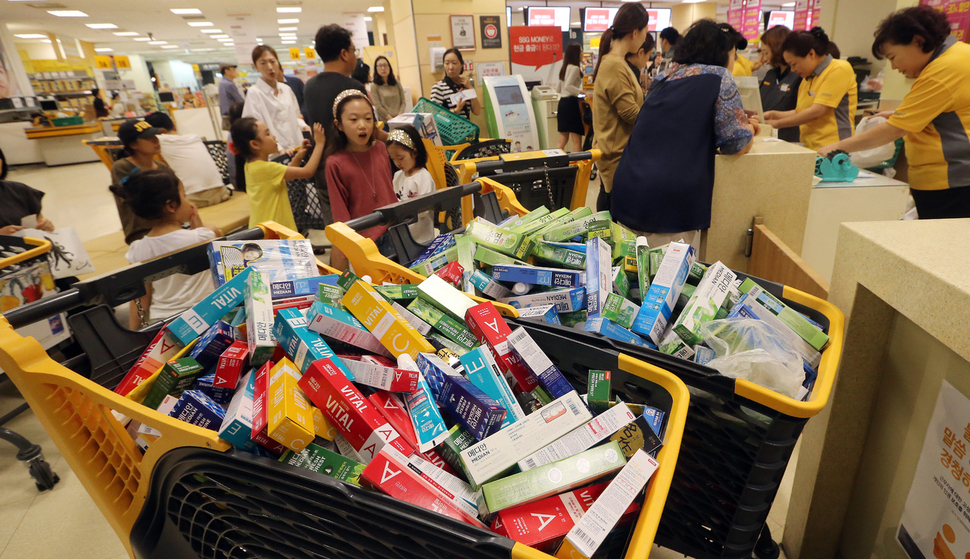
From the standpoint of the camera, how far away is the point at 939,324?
2.73 ft

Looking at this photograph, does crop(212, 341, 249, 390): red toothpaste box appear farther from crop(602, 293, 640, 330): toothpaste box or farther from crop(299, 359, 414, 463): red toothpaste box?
crop(602, 293, 640, 330): toothpaste box

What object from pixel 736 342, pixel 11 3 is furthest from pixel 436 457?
pixel 11 3

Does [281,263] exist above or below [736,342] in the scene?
above

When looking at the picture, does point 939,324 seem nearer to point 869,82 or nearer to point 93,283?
point 93,283

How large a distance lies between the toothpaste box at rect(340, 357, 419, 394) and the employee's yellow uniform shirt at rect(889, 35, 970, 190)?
8.99 ft

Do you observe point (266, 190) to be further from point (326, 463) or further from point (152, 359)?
point (326, 463)

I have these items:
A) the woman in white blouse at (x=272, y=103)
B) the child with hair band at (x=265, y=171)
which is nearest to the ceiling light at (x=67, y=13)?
the woman in white blouse at (x=272, y=103)

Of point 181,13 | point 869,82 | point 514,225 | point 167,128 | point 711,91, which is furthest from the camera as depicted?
point 181,13

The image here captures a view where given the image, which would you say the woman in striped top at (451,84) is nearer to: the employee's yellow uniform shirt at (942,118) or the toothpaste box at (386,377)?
the employee's yellow uniform shirt at (942,118)

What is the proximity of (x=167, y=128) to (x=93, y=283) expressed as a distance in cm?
417

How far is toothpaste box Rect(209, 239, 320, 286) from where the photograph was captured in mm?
1257

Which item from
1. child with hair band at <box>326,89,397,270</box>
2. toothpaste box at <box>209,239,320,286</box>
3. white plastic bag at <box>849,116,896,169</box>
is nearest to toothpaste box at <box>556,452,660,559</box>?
toothpaste box at <box>209,239,320,286</box>

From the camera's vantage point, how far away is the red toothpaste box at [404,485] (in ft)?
2.36

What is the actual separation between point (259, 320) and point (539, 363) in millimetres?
569
